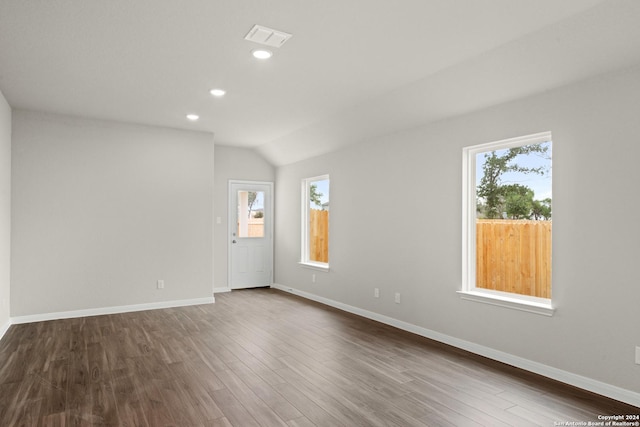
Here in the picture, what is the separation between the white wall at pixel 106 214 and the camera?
201 inches

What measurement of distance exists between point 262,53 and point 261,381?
2.66m

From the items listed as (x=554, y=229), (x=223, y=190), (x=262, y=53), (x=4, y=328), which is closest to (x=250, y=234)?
(x=223, y=190)

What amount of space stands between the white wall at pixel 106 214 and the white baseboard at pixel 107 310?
0.17 ft

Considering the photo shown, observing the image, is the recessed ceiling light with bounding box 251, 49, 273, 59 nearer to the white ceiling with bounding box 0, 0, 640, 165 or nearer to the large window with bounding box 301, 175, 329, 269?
the white ceiling with bounding box 0, 0, 640, 165

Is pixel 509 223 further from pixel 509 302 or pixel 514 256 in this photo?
pixel 509 302

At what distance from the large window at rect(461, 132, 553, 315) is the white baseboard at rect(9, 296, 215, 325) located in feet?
13.2

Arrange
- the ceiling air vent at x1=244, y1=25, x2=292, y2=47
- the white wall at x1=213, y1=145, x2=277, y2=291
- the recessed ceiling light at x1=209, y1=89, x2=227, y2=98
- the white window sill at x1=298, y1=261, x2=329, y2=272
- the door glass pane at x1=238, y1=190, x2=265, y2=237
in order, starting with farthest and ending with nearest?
the door glass pane at x1=238, y1=190, x2=265, y2=237 < the white wall at x1=213, y1=145, x2=277, y2=291 < the white window sill at x1=298, y1=261, x2=329, y2=272 < the recessed ceiling light at x1=209, y1=89, x2=227, y2=98 < the ceiling air vent at x1=244, y1=25, x2=292, y2=47

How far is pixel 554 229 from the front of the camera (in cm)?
337

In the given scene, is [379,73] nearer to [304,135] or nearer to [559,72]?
[559,72]

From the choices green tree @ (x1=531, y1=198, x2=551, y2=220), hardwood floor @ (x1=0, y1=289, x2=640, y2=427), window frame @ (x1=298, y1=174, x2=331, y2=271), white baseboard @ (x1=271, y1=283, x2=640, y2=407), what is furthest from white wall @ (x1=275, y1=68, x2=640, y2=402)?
window frame @ (x1=298, y1=174, x2=331, y2=271)

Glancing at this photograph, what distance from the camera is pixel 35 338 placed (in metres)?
4.38

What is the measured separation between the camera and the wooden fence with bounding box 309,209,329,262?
6598 millimetres

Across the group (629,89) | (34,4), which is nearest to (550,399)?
(629,89)

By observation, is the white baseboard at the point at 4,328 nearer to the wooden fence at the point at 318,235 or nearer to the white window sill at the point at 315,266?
the white window sill at the point at 315,266
